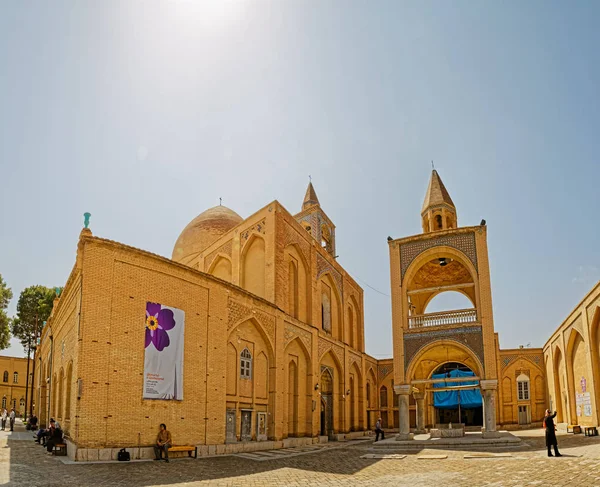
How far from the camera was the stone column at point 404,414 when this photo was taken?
22.7 metres

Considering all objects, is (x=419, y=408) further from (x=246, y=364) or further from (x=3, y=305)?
(x=3, y=305)

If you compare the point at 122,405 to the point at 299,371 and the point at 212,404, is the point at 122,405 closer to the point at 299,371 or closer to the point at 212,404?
the point at 212,404

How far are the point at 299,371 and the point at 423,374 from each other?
296 inches

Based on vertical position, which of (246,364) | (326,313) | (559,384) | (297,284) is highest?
(297,284)

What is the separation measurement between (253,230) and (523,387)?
81.6 ft

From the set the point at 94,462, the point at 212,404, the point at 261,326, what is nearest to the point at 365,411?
the point at 261,326

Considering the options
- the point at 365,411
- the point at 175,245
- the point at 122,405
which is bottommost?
the point at 365,411

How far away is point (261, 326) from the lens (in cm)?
2155

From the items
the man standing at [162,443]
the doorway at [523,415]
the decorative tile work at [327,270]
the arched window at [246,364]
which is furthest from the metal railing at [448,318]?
the doorway at [523,415]

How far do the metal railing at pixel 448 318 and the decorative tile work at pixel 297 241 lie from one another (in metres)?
6.52

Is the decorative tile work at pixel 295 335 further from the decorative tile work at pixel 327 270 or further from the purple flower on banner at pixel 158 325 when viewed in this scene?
the purple flower on banner at pixel 158 325

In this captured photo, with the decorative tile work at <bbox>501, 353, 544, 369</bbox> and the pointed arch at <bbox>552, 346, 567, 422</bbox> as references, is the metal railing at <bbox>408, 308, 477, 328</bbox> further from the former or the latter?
the decorative tile work at <bbox>501, 353, 544, 369</bbox>

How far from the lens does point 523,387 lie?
3838cm

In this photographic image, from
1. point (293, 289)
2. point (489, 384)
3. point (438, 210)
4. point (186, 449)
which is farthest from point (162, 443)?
point (438, 210)
